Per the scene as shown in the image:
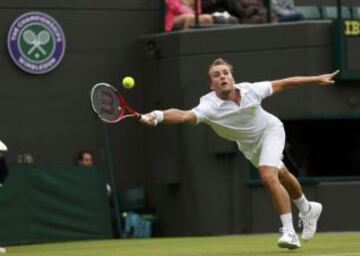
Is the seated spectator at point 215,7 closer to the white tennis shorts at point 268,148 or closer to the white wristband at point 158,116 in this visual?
the white tennis shorts at point 268,148

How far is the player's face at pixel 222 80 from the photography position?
499 inches

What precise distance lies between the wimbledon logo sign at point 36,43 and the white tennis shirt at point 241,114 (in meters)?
7.88

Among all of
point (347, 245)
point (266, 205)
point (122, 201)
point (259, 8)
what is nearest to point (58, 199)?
point (122, 201)

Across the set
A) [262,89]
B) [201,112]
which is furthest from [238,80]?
Result: [201,112]

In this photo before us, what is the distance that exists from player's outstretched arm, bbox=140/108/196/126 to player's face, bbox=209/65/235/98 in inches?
18.1

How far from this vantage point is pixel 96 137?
2127 cm

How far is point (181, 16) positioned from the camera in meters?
20.7

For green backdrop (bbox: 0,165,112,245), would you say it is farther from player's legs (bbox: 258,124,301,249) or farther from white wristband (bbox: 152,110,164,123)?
white wristband (bbox: 152,110,164,123)

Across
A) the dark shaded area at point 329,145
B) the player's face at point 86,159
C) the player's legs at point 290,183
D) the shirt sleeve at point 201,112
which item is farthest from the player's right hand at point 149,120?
the dark shaded area at point 329,145

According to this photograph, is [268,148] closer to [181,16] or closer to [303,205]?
[303,205]

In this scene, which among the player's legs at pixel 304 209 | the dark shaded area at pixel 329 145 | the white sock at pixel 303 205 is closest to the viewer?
the player's legs at pixel 304 209

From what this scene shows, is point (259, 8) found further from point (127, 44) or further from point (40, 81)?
point (40, 81)

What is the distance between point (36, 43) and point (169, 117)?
29.6ft

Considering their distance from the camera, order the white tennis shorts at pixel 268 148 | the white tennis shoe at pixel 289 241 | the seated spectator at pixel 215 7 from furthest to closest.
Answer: the seated spectator at pixel 215 7 → the white tennis shorts at pixel 268 148 → the white tennis shoe at pixel 289 241
